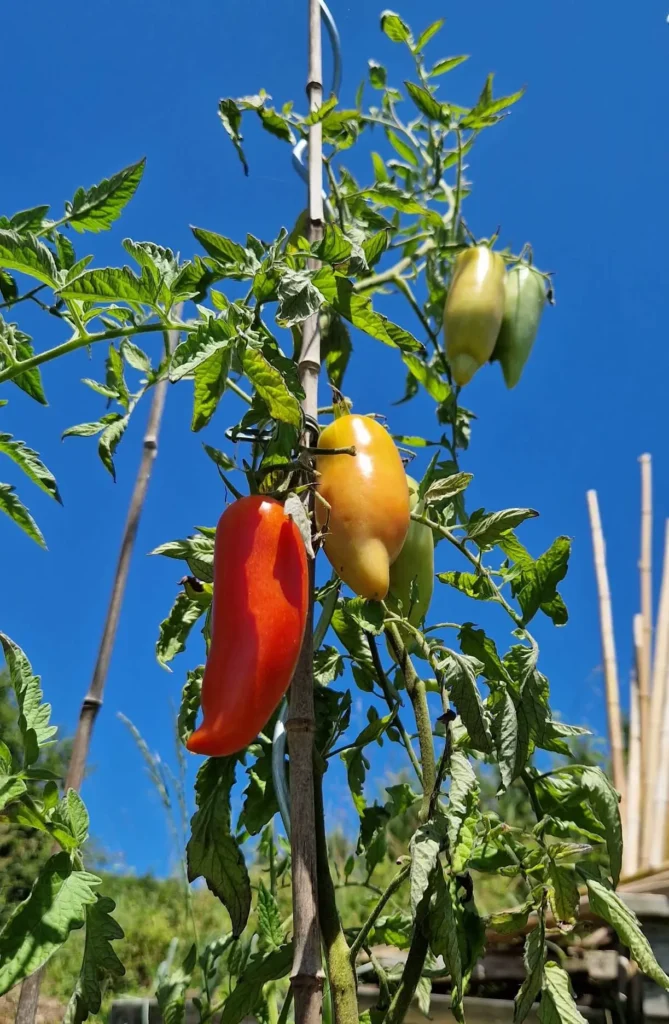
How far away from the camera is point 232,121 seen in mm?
884

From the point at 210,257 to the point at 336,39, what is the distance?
1.62 ft

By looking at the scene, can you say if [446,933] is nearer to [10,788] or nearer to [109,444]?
[10,788]

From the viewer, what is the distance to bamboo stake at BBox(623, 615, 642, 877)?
60.5 inches

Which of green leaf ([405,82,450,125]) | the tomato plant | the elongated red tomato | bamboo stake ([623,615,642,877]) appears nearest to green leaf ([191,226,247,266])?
the tomato plant

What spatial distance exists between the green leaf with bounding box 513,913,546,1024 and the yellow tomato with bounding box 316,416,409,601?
295 mm

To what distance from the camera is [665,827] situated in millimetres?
1550

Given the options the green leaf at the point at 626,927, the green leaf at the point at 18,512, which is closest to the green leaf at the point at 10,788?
the green leaf at the point at 18,512

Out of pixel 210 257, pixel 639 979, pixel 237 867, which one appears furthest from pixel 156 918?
pixel 210 257

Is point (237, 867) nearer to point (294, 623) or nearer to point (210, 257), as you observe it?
point (294, 623)

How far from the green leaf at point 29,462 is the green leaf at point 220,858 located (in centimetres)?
26

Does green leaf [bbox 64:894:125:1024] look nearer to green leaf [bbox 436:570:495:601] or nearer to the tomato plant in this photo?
the tomato plant

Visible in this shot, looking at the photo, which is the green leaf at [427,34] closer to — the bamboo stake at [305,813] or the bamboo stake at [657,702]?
the bamboo stake at [305,813]

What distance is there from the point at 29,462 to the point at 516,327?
0.50 meters

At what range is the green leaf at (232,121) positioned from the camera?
874 mm
